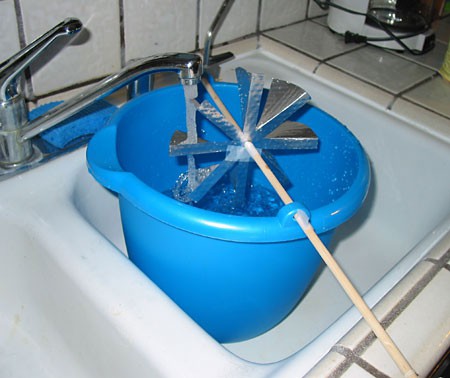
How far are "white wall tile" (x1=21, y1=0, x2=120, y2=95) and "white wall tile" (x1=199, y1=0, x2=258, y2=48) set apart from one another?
16cm

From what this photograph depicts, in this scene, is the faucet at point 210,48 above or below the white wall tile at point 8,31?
below

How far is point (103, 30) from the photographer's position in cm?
68

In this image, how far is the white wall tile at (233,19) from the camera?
81 cm

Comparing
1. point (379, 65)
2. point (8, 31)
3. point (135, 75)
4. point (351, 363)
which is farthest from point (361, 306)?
point (379, 65)

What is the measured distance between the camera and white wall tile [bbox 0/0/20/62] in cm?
57

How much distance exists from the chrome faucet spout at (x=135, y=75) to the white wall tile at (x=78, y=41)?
4.4 inches

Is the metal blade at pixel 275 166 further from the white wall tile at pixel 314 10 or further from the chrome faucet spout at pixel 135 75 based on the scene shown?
the white wall tile at pixel 314 10

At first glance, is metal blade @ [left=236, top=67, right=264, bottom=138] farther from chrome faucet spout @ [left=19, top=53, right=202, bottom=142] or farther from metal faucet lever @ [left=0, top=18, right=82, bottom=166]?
metal faucet lever @ [left=0, top=18, right=82, bottom=166]

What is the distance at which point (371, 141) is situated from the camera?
796 millimetres

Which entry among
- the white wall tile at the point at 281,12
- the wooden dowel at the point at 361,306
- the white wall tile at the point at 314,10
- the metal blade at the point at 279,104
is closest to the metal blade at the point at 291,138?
the metal blade at the point at 279,104

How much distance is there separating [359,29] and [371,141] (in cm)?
26

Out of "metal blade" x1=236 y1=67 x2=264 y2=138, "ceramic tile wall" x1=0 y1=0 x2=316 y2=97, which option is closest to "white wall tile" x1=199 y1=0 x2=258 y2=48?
"ceramic tile wall" x1=0 y1=0 x2=316 y2=97

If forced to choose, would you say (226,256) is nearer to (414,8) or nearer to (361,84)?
(361,84)

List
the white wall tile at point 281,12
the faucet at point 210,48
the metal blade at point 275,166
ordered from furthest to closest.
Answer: the white wall tile at point 281,12
the faucet at point 210,48
the metal blade at point 275,166
